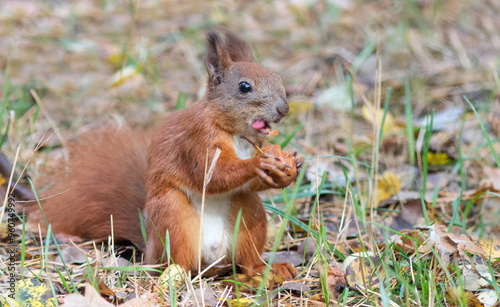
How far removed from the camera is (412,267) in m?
1.89

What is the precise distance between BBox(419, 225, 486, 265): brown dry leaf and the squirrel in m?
0.43

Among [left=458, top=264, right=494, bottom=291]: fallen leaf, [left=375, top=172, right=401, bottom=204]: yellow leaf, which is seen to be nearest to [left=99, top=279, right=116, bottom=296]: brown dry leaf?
[left=458, top=264, right=494, bottom=291]: fallen leaf

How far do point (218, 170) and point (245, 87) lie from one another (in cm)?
26

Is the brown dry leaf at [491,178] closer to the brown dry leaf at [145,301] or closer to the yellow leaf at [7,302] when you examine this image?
the brown dry leaf at [145,301]

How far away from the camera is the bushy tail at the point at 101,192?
229cm

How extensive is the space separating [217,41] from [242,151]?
0.35 m

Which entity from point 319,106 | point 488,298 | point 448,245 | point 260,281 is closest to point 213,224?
point 260,281

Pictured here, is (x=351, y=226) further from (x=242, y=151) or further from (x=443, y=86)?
(x=443, y=86)

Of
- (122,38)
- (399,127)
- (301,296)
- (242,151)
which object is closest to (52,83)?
(122,38)

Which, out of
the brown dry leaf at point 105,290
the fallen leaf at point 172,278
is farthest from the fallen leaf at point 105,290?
the fallen leaf at point 172,278

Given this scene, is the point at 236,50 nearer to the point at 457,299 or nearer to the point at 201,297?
the point at 201,297

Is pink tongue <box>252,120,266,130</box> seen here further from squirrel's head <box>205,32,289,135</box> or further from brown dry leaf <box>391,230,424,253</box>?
brown dry leaf <box>391,230,424,253</box>

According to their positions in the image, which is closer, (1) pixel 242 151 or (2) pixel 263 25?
(1) pixel 242 151

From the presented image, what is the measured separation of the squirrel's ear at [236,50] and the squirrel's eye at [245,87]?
0.77 feet
